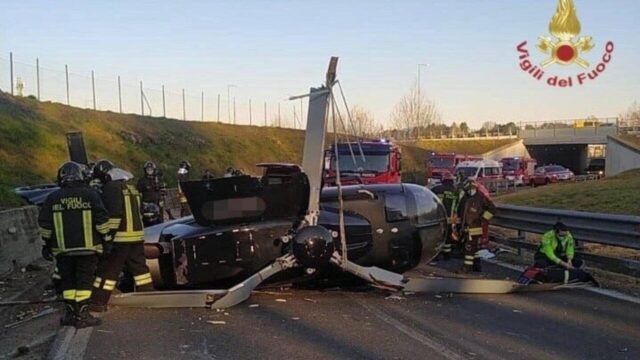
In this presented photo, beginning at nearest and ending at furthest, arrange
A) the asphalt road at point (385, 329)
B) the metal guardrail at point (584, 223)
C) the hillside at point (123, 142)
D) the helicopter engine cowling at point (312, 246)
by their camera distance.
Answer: the asphalt road at point (385, 329) < the helicopter engine cowling at point (312, 246) < the metal guardrail at point (584, 223) < the hillside at point (123, 142)

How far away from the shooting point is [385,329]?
6.12 m

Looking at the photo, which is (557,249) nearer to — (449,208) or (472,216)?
(472,216)

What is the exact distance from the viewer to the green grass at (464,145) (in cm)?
6850

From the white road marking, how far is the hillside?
12.6 metres

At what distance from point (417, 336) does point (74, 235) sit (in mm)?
3296

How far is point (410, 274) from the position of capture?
30.4ft

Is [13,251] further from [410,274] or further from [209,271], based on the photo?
[410,274]

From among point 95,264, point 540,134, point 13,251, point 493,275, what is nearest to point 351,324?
point 95,264

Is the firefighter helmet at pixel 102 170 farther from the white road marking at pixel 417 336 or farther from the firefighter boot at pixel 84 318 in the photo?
the white road marking at pixel 417 336

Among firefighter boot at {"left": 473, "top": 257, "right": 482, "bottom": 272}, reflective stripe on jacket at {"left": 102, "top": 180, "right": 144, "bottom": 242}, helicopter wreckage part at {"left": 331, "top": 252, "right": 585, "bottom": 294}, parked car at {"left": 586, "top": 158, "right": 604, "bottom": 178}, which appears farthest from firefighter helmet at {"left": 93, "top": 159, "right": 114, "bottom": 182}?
parked car at {"left": 586, "top": 158, "right": 604, "bottom": 178}

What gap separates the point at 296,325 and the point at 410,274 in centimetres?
325

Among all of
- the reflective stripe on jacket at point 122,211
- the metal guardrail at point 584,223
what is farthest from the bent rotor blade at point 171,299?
the metal guardrail at point 584,223

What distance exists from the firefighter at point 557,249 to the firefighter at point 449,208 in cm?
135

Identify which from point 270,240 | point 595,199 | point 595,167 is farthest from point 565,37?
point 595,167
